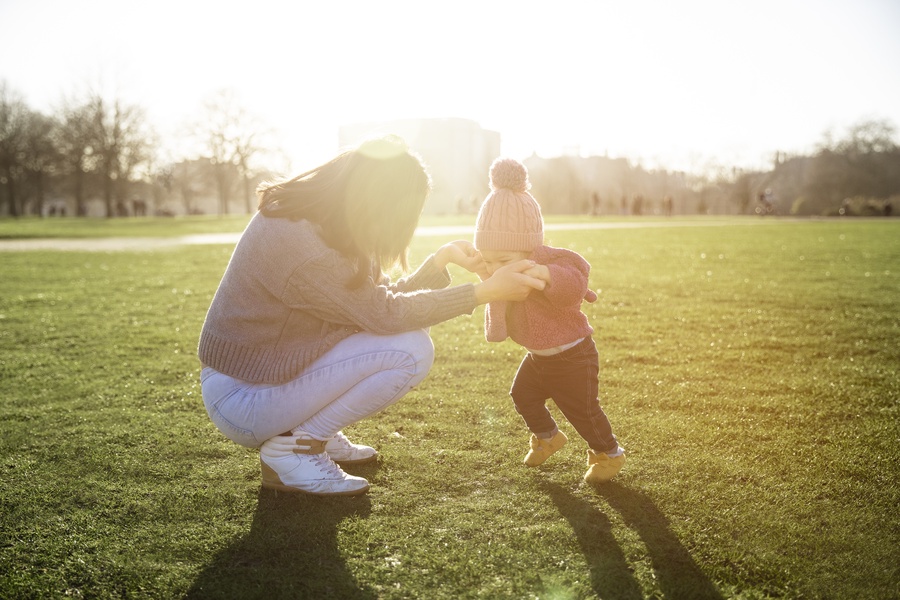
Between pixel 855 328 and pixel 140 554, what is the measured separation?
6609mm

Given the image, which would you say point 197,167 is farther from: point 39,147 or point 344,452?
point 344,452

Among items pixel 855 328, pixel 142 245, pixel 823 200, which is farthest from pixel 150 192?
pixel 855 328

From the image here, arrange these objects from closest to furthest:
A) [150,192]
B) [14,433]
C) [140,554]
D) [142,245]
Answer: [140,554] → [14,433] → [142,245] → [150,192]

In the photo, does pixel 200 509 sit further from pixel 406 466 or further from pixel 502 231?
pixel 502 231

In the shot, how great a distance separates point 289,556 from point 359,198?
1.32 m

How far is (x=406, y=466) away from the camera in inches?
129

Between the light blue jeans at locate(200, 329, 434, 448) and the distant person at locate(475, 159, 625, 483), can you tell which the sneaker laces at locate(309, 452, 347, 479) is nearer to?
the light blue jeans at locate(200, 329, 434, 448)

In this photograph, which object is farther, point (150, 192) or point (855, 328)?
point (150, 192)

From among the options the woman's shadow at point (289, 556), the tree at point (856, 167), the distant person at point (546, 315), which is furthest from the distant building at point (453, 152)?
the woman's shadow at point (289, 556)

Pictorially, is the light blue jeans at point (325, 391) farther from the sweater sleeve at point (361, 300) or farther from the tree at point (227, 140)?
the tree at point (227, 140)

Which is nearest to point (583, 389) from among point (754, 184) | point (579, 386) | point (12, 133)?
point (579, 386)

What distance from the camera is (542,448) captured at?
3242 mm

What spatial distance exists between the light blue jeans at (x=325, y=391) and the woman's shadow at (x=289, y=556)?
0.29 meters

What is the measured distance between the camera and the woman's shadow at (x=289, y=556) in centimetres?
224
